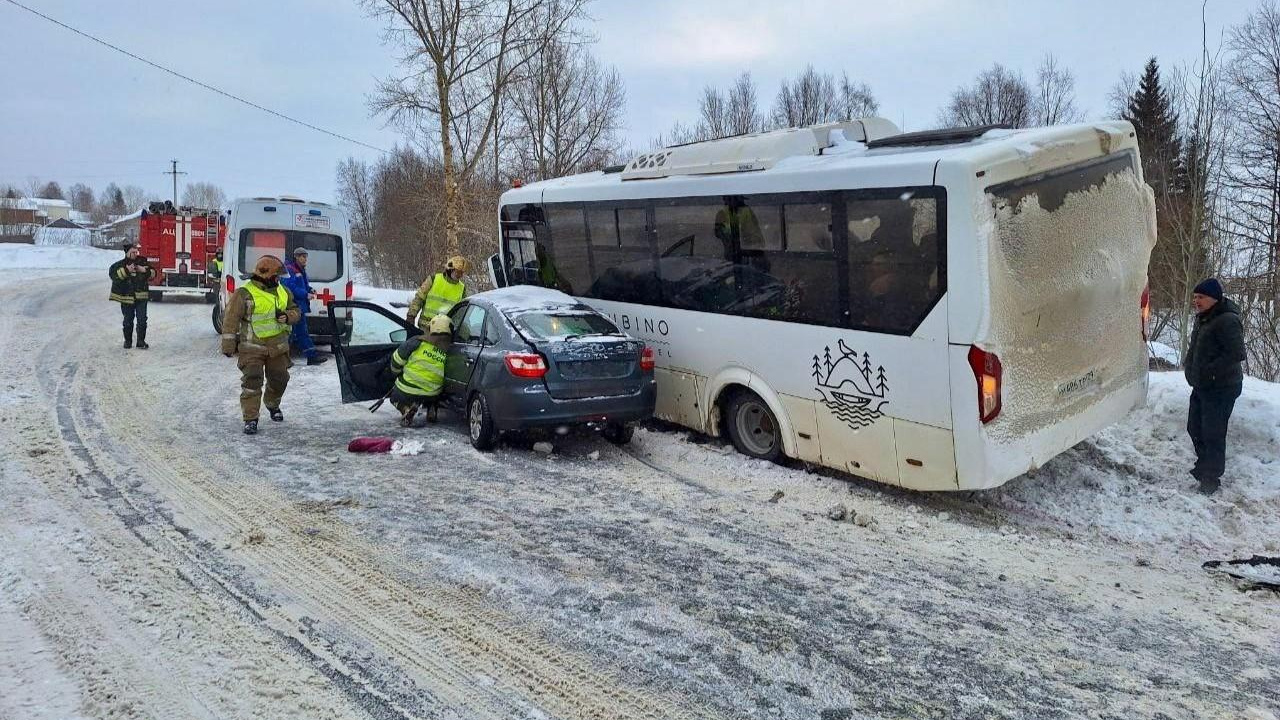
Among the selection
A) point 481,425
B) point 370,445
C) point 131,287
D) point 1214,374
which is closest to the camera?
point 1214,374

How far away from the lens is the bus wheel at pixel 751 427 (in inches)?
302

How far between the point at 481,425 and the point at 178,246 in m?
21.3

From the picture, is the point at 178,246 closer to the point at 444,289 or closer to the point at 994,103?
the point at 444,289

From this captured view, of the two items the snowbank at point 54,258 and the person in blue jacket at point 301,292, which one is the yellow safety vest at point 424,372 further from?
the snowbank at point 54,258

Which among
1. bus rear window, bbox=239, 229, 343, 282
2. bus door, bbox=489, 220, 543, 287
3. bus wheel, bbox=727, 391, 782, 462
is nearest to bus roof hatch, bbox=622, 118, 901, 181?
bus wheel, bbox=727, 391, 782, 462

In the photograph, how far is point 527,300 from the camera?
28.3 ft

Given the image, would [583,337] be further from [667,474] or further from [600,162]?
[600,162]

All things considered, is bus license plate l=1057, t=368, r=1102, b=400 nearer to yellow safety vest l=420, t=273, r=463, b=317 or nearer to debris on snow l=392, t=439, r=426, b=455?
debris on snow l=392, t=439, r=426, b=455

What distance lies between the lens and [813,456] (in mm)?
7086

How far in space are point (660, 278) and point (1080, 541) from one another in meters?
4.57

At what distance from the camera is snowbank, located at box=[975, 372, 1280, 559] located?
5914mm

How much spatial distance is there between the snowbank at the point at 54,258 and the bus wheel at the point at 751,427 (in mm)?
45698

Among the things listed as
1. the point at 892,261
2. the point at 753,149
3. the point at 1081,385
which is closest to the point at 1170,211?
the point at 1081,385

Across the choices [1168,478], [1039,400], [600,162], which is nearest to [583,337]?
[1039,400]
